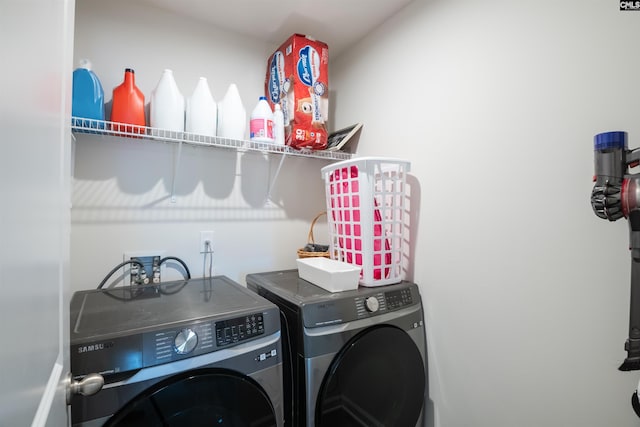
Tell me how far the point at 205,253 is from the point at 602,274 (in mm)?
1724

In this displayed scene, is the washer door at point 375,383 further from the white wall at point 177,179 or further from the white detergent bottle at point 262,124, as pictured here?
the white detergent bottle at point 262,124

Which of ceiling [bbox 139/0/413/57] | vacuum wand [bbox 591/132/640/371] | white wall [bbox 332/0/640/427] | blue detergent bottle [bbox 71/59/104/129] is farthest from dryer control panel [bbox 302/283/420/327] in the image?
ceiling [bbox 139/0/413/57]

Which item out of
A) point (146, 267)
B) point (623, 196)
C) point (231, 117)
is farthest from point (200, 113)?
point (623, 196)

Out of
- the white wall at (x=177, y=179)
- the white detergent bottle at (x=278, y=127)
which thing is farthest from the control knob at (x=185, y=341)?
the white detergent bottle at (x=278, y=127)

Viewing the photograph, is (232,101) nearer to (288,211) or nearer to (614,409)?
(288,211)

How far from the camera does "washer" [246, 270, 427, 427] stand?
3.73 ft

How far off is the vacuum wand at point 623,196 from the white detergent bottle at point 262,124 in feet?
4.28

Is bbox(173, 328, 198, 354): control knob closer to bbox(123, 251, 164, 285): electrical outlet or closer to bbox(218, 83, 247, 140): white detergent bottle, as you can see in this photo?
bbox(123, 251, 164, 285): electrical outlet

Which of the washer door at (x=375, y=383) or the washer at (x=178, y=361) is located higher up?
the washer at (x=178, y=361)

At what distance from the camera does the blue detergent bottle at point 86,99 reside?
1213 mm

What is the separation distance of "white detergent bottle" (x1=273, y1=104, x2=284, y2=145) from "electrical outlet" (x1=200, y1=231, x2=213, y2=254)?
0.65m

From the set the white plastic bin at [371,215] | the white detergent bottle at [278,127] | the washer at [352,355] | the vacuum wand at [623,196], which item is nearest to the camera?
the vacuum wand at [623,196]

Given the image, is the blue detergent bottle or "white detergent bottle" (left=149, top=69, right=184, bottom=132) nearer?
the blue detergent bottle

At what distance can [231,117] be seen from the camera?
4.99 feet
